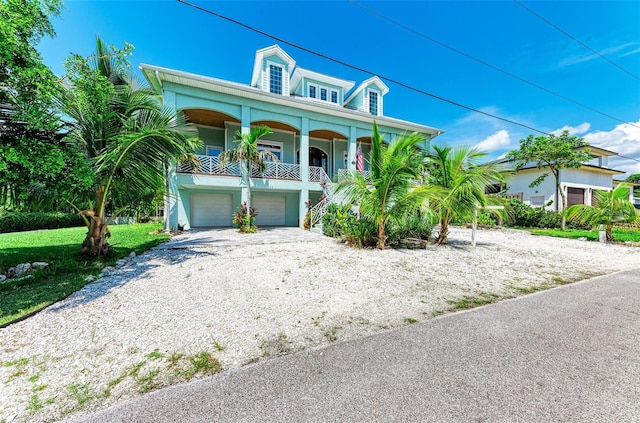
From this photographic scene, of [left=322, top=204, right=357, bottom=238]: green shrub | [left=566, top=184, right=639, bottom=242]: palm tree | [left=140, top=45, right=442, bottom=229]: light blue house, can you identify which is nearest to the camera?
[left=322, top=204, right=357, bottom=238]: green shrub

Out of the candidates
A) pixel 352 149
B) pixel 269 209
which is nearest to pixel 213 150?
pixel 269 209

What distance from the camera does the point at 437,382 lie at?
215cm

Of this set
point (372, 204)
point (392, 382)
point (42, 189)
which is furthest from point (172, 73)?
point (392, 382)

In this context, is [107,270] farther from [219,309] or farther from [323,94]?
[323,94]

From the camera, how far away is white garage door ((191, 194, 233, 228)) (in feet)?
46.6

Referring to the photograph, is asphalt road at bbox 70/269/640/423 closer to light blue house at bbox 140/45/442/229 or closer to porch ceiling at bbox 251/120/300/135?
light blue house at bbox 140/45/442/229

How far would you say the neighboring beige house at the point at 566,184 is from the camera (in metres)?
19.3

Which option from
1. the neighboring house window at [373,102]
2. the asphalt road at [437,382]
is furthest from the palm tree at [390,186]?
the neighboring house window at [373,102]

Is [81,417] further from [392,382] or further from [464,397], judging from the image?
[464,397]

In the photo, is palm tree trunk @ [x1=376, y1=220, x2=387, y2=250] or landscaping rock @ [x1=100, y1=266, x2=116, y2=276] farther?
palm tree trunk @ [x1=376, y1=220, x2=387, y2=250]

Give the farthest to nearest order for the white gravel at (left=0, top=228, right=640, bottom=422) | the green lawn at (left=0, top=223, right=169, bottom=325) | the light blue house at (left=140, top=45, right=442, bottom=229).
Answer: the light blue house at (left=140, top=45, right=442, bottom=229)
the green lawn at (left=0, top=223, right=169, bottom=325)
the white gravel at (left=0, top=228, right=640, bottom=422)

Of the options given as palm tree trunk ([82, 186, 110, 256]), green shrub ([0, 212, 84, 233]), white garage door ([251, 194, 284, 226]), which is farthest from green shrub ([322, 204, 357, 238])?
green shrub ([0, 212, 84, 233])

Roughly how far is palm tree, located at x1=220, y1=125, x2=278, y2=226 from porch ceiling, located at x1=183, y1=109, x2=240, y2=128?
2055 millimetres

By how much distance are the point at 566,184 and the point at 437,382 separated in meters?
24.9
